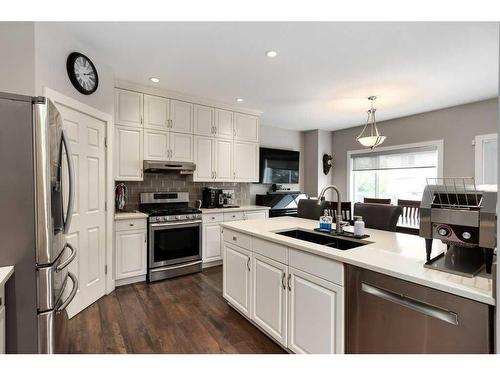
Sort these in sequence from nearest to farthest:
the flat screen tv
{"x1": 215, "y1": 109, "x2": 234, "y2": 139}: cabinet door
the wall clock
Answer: the wall clock, {"x1": 215, "y1": 109, "x2": 234, "y2": 139}: cabinet door, the flat screen tv

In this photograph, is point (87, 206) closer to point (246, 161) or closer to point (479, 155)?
point (246, 161)

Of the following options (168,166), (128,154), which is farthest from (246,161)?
(128,154)

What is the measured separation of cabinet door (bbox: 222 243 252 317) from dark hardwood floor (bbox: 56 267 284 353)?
0.56 feet

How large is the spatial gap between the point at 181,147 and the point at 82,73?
147cm

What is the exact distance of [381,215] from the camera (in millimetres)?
2311

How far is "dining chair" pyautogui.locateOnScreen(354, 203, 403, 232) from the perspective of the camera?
2.25m

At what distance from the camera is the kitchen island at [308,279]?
113 cm

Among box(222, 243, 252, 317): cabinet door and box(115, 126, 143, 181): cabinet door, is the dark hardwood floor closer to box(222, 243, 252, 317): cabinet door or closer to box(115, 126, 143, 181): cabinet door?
box(222, 243, 252, 317): cabinet door

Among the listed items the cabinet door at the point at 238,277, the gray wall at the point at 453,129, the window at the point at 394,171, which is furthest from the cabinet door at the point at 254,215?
the gray wall at the point at 453,129

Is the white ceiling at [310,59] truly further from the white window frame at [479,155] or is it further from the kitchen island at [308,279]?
the kitchen island at [308,279]

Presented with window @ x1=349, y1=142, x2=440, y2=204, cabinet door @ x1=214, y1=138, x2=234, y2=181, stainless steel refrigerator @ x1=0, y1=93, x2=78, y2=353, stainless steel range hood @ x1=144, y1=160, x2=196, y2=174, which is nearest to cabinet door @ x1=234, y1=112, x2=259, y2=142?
cabinet door @ x1=214, y1=138, x2=234, y2=181

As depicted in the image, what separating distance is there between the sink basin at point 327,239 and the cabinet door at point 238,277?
0.43 metres

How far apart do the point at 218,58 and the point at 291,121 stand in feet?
8.90
